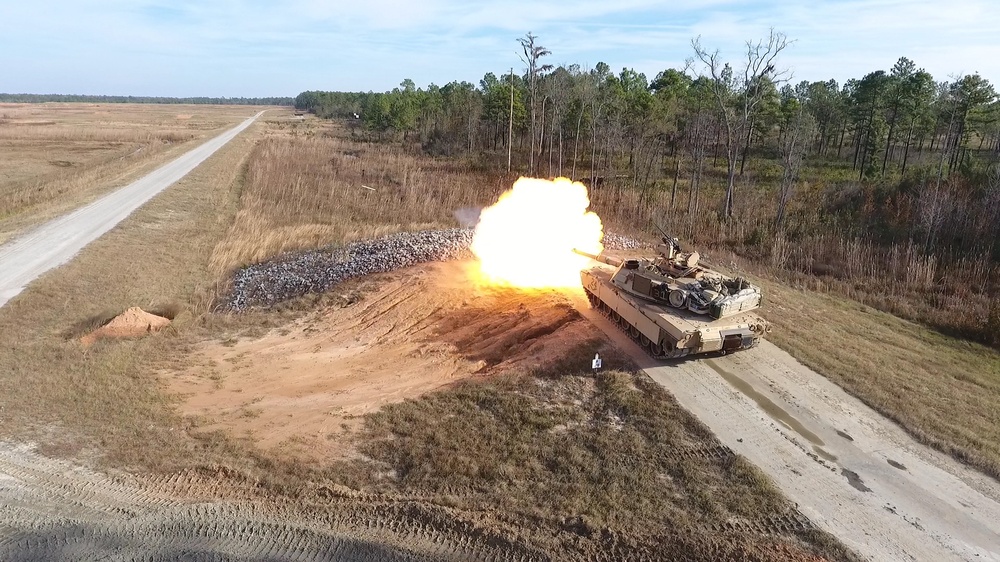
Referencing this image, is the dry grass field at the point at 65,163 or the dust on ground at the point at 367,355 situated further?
the dry grass field at the point at 65,163

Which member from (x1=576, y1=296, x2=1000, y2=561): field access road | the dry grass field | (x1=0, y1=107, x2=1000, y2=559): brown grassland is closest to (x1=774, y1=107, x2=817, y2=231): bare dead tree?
(x1=0, y1=107, x2=1000, y2=559): brown grassland

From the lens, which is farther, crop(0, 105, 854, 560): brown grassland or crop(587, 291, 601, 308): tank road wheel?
crop(587, 291, 601, 308): tank road wheel

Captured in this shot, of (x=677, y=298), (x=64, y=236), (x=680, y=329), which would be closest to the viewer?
(x=680, y=329)

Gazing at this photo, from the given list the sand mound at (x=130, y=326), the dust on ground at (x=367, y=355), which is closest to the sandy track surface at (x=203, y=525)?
the dust on ground at (x=367, y=355)

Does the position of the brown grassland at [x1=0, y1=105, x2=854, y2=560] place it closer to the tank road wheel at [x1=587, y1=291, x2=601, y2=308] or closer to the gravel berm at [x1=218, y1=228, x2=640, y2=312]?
→ the gravel berm at [x1=218, y1=228, x2=640, y2=312]

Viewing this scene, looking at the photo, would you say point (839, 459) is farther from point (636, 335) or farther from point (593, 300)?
point (593, 300)

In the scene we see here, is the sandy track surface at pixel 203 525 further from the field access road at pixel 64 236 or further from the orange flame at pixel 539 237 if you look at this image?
the field access road at pixel 64 236

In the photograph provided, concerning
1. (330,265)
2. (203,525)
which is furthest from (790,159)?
(203,525)
